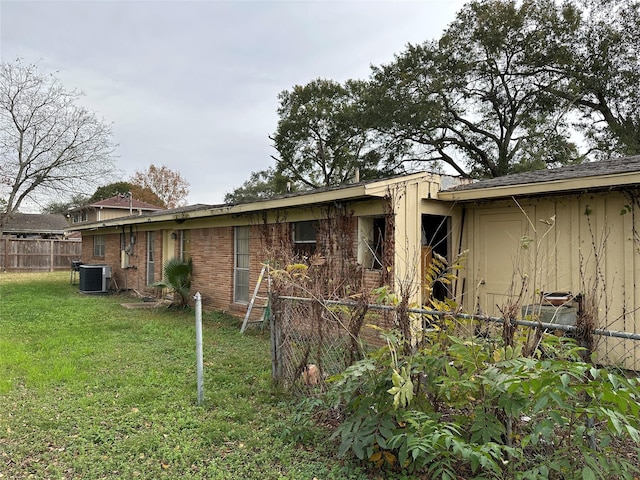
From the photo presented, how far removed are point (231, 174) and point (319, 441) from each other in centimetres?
3134

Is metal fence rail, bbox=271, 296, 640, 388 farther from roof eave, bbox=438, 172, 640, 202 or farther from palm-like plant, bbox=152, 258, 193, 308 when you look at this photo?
palm-like plant, bbox=152, 258, 193, 308

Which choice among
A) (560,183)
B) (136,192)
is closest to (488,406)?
(560,183)

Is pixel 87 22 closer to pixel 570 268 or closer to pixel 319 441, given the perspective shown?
pixel 319 441

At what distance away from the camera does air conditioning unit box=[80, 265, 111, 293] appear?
1412 cm

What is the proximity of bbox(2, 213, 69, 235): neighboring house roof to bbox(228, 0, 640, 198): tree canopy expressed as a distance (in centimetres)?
2626

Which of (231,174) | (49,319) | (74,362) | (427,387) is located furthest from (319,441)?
(231,174)

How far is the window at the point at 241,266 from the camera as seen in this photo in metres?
9.59

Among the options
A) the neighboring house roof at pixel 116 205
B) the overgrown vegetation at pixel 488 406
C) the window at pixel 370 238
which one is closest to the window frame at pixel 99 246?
the neighboring house roof at pixel 116 205

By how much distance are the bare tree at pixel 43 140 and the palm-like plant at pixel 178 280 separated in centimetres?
1815

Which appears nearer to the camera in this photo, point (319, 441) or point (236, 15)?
point (319, 441)

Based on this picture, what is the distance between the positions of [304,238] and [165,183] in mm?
38989

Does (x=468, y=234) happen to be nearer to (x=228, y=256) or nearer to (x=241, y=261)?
(x=241, y=261)

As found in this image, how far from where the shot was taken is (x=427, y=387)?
109 inches

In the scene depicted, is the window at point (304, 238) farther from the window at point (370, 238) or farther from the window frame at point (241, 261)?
the window frame at point (241, 261)
